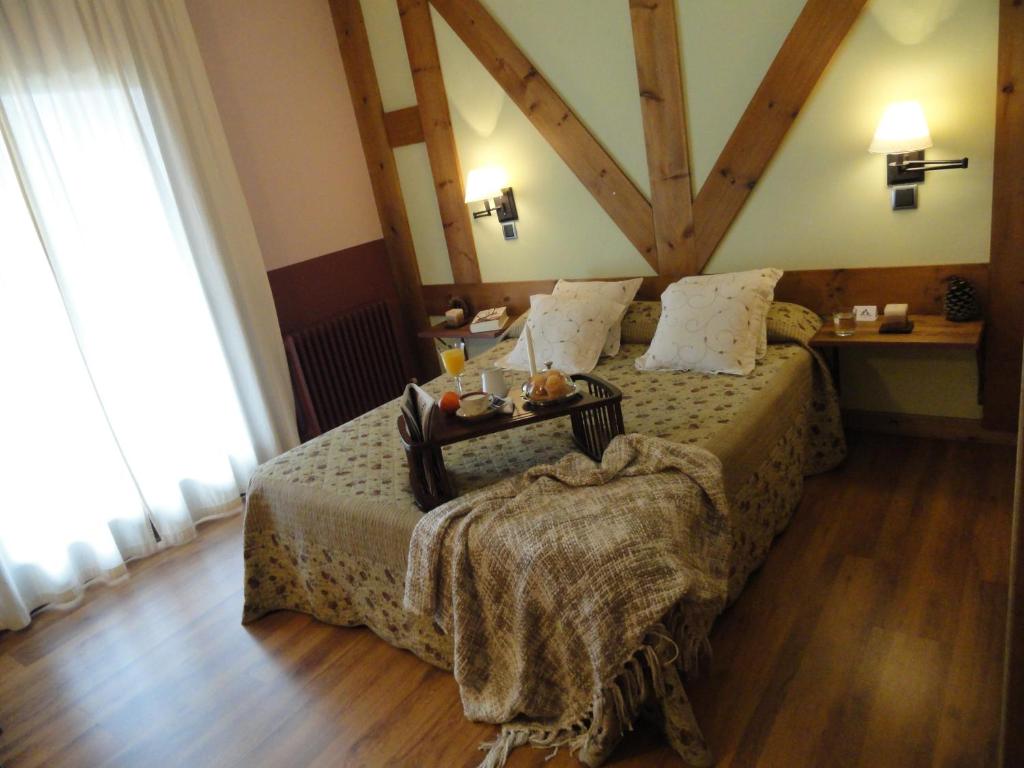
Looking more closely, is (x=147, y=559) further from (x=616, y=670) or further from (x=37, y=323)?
(x=616, y=670)

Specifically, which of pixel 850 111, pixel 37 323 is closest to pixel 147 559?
pixel 37 323

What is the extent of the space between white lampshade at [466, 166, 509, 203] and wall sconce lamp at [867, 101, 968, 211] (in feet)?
6.08

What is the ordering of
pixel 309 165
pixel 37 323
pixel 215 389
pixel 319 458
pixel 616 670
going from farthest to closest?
1. pixel 309 165
2. pixel 215 389
3. pixel 37 323
4. pixel 319 458
5. pixel 616 670

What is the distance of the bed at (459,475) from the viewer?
2.20 metres

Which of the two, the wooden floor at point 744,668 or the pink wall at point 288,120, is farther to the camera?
the pink wall at point 288,120

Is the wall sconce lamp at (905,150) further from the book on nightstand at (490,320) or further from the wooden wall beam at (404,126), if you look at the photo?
the wooden wall beam at (404,126)

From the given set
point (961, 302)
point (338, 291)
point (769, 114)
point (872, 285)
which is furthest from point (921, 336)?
point (338, 291)

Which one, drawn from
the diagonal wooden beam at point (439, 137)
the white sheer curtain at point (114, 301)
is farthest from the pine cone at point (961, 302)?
the white sheer curtain at point (114, 301)

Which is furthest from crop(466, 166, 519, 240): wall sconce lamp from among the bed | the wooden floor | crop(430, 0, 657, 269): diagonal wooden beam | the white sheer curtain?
the wooden floor

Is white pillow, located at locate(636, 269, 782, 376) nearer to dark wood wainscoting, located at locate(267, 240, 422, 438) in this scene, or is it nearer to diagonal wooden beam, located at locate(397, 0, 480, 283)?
diagonal wooden beam, located at locate(397, 0, 480, 283)

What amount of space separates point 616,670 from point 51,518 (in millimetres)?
2552

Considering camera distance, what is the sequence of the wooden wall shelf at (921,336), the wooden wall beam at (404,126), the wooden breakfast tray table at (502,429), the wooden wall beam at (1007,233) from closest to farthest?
the wooden breakfast tray table at (502,429)
the wooden wall beam at (1007,233)
the wooden wall shelf at (921,336)
the wooden wall beam at (404,126)

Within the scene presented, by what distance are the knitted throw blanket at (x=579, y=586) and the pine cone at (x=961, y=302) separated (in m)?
1.35

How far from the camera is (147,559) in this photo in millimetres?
3283
